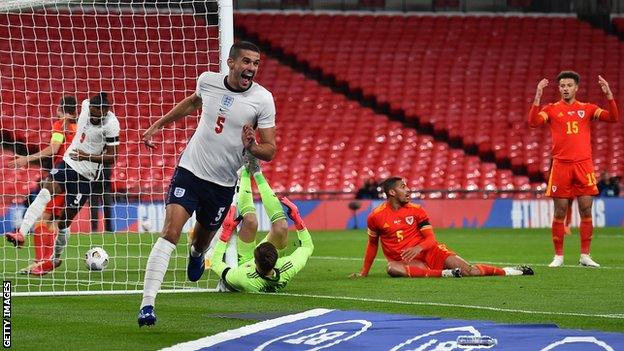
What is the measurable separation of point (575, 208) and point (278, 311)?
18175mm

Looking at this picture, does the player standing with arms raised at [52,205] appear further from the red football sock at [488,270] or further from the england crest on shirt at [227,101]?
the england crest on shirt at [227,101]

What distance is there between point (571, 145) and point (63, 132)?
5.71 metres

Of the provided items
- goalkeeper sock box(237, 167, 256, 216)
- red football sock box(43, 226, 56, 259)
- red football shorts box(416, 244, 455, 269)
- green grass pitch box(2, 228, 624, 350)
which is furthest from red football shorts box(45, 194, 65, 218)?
red football shorts box(416, 244, 455, 269)

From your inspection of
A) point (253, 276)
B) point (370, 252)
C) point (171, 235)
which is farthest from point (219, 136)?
point (370, 252)

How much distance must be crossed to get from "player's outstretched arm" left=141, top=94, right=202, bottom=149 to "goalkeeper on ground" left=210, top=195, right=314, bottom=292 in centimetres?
205

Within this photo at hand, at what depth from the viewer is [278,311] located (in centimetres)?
965

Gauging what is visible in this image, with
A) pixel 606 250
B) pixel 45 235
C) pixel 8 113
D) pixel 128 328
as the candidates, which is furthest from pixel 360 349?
pixel 8 113

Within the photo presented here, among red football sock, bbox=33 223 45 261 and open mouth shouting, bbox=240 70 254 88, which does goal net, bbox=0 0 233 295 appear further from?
open mouth shouting, bbox=240 70 254 88

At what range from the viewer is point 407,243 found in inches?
529

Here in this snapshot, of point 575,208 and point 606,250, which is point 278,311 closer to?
point 606,250

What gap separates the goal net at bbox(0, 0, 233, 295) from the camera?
13.1 metres

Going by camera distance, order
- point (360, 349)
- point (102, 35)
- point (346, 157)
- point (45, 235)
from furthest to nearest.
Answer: point (346, 157)
point (102, 35)
point (45, 235)
point (360, 349)

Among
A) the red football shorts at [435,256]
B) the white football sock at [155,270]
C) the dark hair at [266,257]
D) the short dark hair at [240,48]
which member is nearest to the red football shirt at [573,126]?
the red football shorts at [435,256]

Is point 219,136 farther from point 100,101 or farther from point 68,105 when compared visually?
point 68,105
